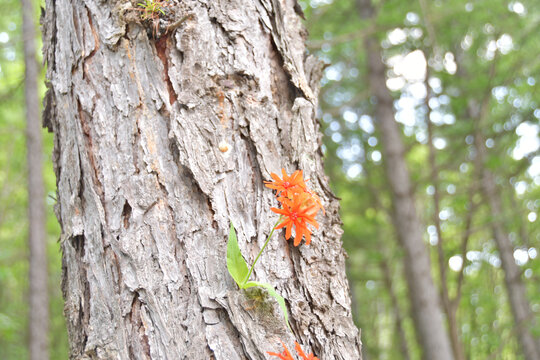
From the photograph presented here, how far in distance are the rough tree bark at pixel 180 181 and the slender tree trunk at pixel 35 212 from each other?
5336 mm

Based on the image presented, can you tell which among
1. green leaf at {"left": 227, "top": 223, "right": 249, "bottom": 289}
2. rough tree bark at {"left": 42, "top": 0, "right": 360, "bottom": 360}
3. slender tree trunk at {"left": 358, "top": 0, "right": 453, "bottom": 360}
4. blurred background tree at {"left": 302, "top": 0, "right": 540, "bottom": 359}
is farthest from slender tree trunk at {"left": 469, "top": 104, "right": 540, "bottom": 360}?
green leaf at {"left": 227, "top": 223, "right": 249, "bottom": 289}

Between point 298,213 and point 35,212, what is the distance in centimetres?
606

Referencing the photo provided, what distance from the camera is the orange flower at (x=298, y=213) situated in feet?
3.88

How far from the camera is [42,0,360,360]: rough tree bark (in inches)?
46.3

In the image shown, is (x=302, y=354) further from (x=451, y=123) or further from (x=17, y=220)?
(x=17, y=220)

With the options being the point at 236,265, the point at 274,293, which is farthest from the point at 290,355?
the point at 236,265

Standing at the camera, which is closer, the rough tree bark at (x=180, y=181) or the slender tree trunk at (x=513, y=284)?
the rough tree bark at (x=180, y=181)

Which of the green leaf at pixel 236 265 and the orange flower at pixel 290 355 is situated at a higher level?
the green leaf at pixel 236 265

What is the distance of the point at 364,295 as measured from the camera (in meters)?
13.7

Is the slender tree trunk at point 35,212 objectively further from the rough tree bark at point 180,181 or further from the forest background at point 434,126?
the rough tree bark at point 180,181

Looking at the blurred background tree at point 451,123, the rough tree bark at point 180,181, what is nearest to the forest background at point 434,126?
the blurred background tree at point 451,123

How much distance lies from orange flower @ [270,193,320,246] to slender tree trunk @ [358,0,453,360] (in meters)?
5.66

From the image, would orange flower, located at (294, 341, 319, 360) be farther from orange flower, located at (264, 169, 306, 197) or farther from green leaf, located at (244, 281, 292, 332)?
orange flower, located at (264, 169, 306, 197)

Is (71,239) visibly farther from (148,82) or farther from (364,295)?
(364,295)
